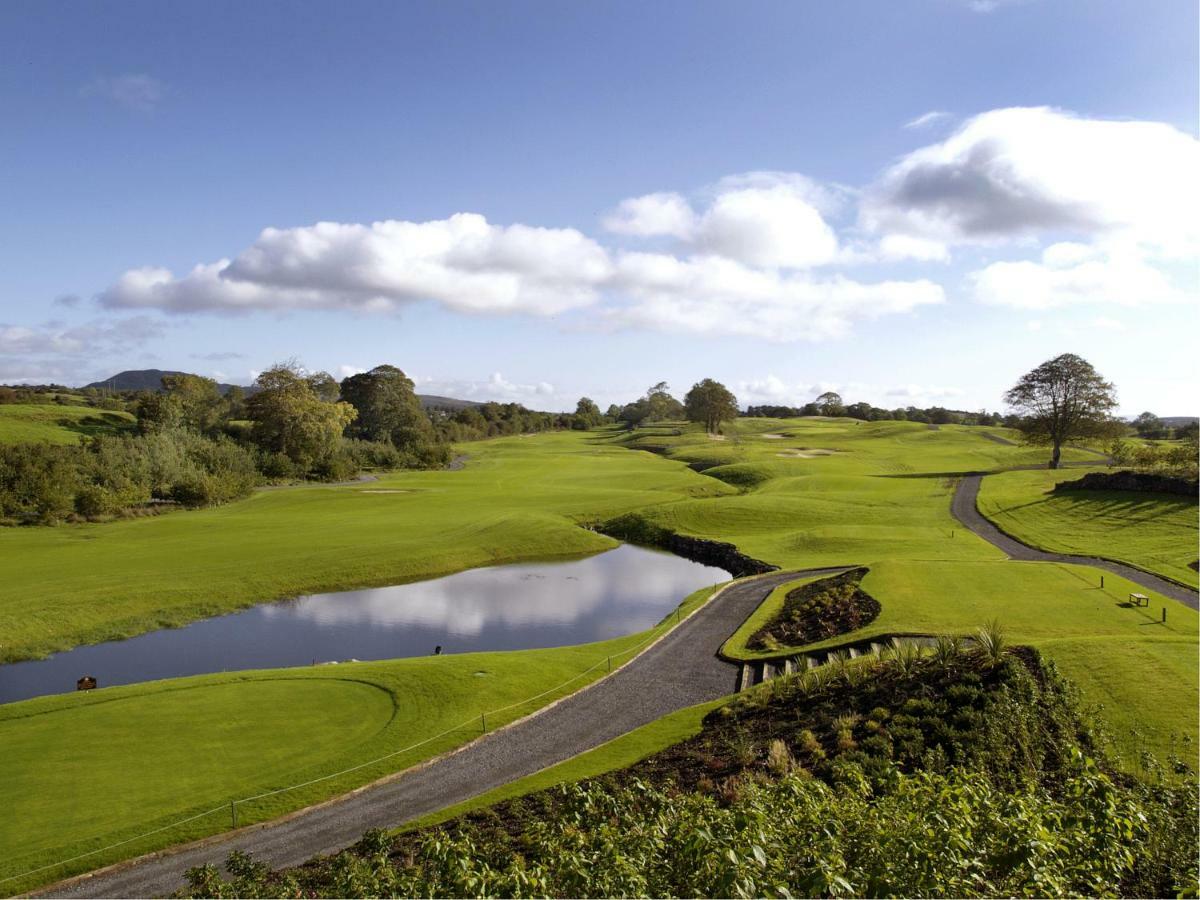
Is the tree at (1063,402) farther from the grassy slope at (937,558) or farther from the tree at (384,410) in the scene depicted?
the tree at (384,410)

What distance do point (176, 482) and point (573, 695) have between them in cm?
6177

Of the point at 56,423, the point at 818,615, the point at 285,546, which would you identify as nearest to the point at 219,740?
the point at 818,615

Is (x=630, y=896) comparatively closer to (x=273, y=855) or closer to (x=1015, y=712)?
(x=273, y=855)

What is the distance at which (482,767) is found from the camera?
19.2 meters

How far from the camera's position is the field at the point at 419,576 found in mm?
18062

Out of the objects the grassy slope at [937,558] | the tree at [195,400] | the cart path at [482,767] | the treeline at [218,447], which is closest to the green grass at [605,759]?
the cart path at [482,767]

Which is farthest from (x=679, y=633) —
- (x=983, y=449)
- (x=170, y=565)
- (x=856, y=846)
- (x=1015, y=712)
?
(x=983, y=449)

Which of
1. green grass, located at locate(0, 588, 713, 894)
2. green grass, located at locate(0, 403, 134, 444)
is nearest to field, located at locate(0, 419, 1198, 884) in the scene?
green grass, located at locate(0, 588, 713, 894)

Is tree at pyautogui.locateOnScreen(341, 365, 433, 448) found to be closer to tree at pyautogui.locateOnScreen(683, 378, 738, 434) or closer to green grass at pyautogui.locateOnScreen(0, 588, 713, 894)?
tree at pyautogui.locateOnScreen(683, 378, 738, 434)

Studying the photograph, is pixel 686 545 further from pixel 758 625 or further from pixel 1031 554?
pixel 758 625

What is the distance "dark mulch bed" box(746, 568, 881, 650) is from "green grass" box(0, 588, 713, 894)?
7.33 meters

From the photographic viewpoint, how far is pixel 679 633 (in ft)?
103

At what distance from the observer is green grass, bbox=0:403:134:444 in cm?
8306

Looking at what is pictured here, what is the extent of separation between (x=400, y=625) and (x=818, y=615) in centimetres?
2188
